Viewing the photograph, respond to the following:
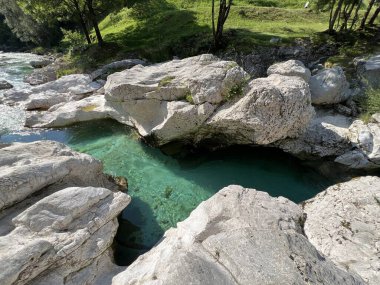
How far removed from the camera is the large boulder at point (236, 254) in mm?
7500

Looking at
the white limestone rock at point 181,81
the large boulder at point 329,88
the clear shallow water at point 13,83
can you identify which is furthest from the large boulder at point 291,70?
the clear shallow water at point 13,83

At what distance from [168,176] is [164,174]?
10.4 inches

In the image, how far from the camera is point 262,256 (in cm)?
807

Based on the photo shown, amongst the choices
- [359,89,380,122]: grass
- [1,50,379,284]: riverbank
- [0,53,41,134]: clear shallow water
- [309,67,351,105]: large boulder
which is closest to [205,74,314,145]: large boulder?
[1,50,379,284]: riverbank

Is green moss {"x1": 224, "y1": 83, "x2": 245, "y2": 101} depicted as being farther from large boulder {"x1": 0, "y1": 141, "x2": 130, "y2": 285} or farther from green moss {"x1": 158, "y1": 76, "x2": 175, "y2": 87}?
large boulder {"x1": 0, "y1": 141, "x2": 130, "y2": 285}

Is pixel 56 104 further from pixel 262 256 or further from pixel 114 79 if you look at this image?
pixel 262 256

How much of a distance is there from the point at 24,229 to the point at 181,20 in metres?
33.1

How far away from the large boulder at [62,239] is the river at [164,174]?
81.6 inches

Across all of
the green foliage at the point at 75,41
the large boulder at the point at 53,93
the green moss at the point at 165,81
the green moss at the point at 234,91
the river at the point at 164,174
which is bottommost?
the river at the point at 164,174

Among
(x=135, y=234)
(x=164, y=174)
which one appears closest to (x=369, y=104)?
(x=164, y=174)

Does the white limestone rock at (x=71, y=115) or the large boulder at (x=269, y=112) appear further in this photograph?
the white limestone rock at (x=71, y=115)

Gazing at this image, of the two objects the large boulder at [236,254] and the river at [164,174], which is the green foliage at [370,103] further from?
the large boulder at [236,254]

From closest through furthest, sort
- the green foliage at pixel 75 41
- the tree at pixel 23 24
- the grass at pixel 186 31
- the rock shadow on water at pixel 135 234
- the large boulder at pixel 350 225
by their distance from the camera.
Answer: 1. the large boulder at pixel 350 225
2. the rock shadow on water at pixel 135 234
3. the grass at pixel 186 31
4. the green foliage at pixel 75 41
5. the tree at pixel 23 24

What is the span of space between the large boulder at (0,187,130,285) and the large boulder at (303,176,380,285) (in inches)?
265
